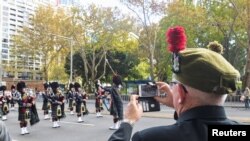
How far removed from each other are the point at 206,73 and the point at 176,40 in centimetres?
55

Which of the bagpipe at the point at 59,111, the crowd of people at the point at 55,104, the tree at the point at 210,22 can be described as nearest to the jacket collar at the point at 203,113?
the crowd of people at the point at 55,104

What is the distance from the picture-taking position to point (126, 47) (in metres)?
39.1

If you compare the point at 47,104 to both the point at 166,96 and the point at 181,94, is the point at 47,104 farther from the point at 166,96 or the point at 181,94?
the point at 181,94

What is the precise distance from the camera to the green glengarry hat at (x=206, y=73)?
1829mm

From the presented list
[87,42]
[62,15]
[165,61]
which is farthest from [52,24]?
[165,61]

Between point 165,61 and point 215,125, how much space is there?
3653 cm

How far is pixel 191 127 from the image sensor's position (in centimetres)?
185

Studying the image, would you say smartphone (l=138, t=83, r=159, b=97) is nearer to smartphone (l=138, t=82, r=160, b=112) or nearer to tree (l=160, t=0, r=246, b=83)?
smartphone (l=138, t=82, r=160, b=112)

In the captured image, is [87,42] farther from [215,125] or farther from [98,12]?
[215,125]

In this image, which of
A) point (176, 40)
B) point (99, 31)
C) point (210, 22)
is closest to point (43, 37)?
point (99, 31)

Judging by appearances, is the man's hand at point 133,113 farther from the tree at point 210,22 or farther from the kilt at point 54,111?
the tree at point 210,22

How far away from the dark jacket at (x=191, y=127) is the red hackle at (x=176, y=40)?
482 millimetres

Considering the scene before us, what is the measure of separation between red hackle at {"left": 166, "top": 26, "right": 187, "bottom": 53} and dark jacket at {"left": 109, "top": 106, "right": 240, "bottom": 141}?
1.58ft

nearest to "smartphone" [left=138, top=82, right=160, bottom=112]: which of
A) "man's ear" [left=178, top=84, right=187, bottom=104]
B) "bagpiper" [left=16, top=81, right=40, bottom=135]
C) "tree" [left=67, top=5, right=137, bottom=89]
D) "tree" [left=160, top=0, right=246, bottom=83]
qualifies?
"man's ear" [left=178, top=84, right=187, bottom=104]
